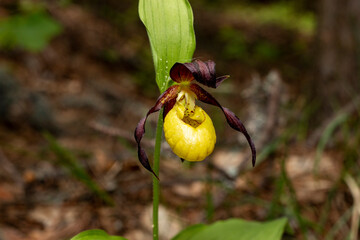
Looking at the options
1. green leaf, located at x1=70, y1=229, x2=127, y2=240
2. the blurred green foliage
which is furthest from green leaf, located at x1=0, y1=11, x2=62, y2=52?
green leaf, located at x1=70, y1=229, x2=127, y2=240

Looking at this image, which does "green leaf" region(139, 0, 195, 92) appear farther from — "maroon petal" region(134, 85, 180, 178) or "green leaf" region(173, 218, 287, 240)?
"green leaf" region(173, 218, 287, 240)

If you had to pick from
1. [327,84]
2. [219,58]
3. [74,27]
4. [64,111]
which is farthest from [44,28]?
[219,58]

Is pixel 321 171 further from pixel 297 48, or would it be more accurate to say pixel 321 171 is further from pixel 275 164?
pixel 297 48

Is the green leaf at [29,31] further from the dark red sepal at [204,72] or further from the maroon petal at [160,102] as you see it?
the dark red sepal at [204,72]

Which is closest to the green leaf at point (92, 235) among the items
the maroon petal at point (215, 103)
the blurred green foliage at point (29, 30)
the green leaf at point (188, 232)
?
the green leaf at point (188, 232)

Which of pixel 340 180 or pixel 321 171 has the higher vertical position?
pixel 340 180

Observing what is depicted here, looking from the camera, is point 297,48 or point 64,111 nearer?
point 64,111
